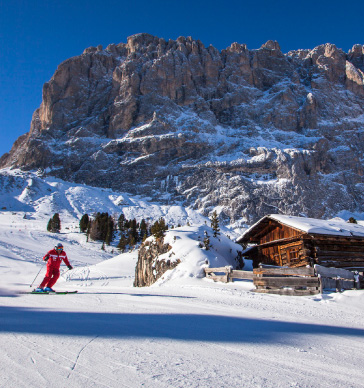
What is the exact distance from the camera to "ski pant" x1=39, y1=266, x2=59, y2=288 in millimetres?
8895

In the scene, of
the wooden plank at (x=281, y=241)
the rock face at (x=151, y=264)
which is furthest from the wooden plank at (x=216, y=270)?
the wooden plank at (x=281, y=241)

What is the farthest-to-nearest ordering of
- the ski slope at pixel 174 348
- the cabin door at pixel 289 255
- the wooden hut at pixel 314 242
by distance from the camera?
the cabin door at pixel 289 255 < the wooden hut at pixel 314 242 < the ski slope at pixel 174 348

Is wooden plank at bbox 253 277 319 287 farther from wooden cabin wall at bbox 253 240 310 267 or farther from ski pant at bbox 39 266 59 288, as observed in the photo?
ski pant at bbox 39 266 59 288

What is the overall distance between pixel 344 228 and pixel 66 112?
143 metres

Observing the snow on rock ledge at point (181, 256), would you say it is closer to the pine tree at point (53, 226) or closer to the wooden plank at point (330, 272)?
the wooden plank at point (330, 272)

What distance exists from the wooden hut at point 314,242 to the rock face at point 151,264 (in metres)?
6.19

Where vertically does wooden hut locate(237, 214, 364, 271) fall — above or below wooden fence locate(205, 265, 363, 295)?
above

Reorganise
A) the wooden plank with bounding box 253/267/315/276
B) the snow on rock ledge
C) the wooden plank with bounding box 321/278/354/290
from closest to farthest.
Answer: the wooden plank with bounding box 321/278/354/290 < the wooden plank with bounding box 253/267/315/276 < the snow on rock ledge

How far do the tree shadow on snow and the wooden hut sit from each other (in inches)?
407

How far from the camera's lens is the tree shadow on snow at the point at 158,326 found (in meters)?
3.38

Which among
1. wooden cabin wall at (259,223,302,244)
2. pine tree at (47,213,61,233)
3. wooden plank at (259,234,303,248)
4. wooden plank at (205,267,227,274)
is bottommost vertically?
wooden plank at (205,267,227,274)

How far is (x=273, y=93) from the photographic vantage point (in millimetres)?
138625

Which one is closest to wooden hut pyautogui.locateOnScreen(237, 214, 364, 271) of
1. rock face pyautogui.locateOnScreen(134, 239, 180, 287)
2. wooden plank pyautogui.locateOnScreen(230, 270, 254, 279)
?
wooden plank pyautogui.locateOnScreen(230, 270, 254, 279)

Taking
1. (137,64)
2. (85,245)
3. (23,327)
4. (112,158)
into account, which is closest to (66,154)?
(112,158)
